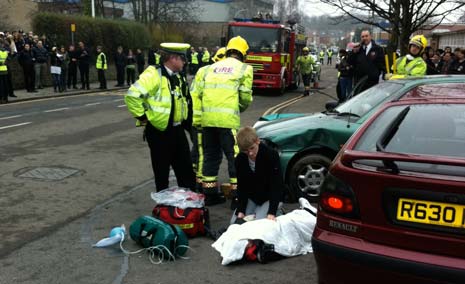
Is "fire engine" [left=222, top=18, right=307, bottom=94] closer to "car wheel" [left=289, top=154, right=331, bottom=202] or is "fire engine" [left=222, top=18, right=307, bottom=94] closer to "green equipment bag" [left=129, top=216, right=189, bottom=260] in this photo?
"car wheel" [left=289, top=154, right=331, bottom=202]

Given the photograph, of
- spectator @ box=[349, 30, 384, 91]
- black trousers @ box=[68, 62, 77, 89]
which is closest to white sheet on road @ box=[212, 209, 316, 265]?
spectator @ box=[349, 30, 384, 91]

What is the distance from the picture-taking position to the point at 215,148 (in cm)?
611

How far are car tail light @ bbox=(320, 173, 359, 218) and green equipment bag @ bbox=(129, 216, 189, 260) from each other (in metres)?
1.63

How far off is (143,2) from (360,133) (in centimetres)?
4423

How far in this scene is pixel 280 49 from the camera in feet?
68.3

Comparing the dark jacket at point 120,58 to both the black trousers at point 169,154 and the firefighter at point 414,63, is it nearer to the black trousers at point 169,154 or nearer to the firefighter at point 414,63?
the firefighter at point 414,63

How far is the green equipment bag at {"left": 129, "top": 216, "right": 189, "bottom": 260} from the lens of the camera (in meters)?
4.38

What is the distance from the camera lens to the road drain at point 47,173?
7.13m

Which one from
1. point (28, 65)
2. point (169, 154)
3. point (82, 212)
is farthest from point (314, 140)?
point (28, 65)

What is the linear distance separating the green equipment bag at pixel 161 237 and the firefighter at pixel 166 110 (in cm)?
98

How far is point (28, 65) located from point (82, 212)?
14.9m

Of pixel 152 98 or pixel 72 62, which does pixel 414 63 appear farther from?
pixel 72 62

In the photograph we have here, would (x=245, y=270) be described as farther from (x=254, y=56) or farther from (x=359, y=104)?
(x=254, y=56)

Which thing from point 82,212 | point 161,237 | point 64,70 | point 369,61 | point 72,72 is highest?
point 369,61
